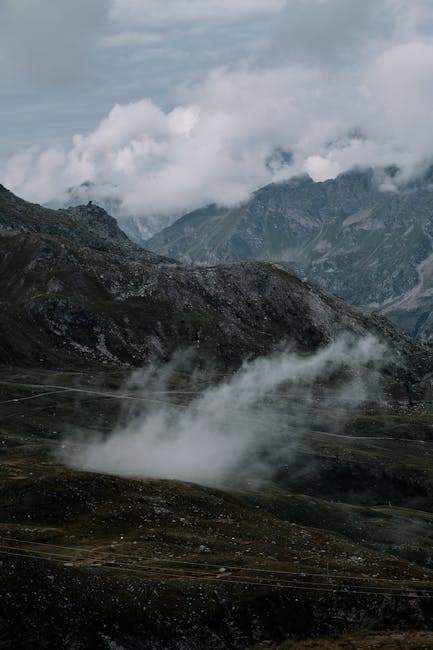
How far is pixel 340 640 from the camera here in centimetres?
8494

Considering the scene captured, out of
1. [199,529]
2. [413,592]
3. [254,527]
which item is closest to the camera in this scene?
[413,592]

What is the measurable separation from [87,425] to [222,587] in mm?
118751

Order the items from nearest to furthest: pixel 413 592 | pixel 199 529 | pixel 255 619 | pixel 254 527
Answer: pixel 255 619 → pixel 413 592 → pixel 199 529 → pixel 254 527

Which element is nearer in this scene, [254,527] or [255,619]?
[255,619]

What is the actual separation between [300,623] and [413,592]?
62.7 feet

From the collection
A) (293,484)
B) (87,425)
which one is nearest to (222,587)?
(293,484)

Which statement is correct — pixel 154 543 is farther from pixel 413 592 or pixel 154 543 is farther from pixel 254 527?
pixel 413 592

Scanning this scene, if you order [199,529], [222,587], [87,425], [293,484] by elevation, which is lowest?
[222,587]

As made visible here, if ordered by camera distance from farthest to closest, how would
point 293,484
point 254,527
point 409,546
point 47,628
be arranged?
point 293,484 → point 409,546 → point 254,527 → point 47,628

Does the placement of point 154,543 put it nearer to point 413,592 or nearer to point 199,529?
point 199,529

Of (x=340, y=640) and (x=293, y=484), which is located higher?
(x=293, y=484)

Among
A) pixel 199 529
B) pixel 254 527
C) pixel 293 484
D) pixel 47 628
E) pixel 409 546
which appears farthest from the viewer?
pixel 293 484

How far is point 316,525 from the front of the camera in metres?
149

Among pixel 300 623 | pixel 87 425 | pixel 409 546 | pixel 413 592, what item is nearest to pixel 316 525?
pixel 409 546
